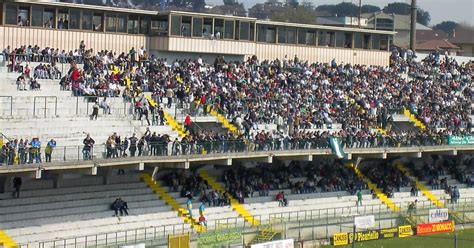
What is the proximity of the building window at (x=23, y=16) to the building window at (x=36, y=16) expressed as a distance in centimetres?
23

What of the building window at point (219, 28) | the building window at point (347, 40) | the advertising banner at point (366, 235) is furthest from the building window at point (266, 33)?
the advertising banner at point (366, 235)

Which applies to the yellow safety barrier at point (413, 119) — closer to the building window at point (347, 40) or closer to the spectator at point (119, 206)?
the building window at point (347, 40)

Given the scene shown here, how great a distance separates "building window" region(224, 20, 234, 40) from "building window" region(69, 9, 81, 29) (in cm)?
914

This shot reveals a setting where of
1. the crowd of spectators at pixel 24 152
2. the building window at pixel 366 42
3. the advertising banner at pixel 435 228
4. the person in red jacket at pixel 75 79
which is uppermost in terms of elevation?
the building window at pixel 366 42

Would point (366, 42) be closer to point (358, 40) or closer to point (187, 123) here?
point (358, 40)

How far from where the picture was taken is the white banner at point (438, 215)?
4978 cm

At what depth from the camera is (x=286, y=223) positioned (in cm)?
4341

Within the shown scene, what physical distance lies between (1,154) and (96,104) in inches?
346

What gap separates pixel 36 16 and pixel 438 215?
21.0 m

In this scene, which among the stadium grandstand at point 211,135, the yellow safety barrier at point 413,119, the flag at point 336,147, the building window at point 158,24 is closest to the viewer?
the stadium grandstand at point 211,135

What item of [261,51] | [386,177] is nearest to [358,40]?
[261,51]

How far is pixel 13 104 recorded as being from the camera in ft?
136

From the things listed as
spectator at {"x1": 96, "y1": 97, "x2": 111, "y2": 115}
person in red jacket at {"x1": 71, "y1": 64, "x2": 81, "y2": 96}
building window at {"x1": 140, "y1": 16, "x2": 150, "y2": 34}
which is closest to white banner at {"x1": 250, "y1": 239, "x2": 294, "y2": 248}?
spectator at {"x1": 96, "y1": 97, "x2": 111, "y2": 115}

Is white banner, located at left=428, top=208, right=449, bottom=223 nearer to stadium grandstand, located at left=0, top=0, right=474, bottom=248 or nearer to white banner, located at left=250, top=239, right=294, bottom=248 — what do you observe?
stadium grandstand, located at left=0, top=0, right=474, bottom=248
